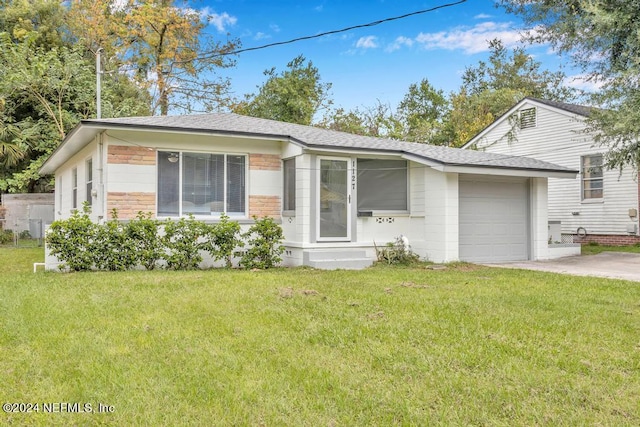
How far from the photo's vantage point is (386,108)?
34.2m

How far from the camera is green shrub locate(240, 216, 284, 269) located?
1045cm

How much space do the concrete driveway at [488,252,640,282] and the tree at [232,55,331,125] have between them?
70.7 feet

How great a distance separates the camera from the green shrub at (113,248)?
9.54 meters

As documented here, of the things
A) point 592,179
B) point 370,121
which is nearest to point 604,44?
point 592,179

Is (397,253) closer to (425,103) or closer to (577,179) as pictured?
(577,179)

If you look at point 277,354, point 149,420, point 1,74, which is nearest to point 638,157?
point 277,354

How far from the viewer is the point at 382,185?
1225cm

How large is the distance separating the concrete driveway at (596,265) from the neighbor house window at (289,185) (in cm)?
476

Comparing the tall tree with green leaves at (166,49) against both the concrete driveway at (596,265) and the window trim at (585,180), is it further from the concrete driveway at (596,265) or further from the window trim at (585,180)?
the concrete driveway at (596,265)

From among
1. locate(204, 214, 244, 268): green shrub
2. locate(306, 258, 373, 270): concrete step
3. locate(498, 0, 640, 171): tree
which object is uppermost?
locate(498, 0, 640, 171): tree

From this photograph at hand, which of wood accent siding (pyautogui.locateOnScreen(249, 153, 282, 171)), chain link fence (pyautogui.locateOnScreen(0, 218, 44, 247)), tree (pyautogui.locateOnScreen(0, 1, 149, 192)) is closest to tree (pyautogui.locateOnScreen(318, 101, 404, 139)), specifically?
tree (pyautogui.locateOnScreen(0, 1, 149, 192))

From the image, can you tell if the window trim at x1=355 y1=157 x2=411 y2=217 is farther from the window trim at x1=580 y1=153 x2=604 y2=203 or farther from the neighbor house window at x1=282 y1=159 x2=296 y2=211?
the window trim at x1=580 y1=153 x2=604 y2=203

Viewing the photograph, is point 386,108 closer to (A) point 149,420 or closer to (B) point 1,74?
(B) point 1,74

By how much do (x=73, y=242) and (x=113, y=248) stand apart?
701mm
